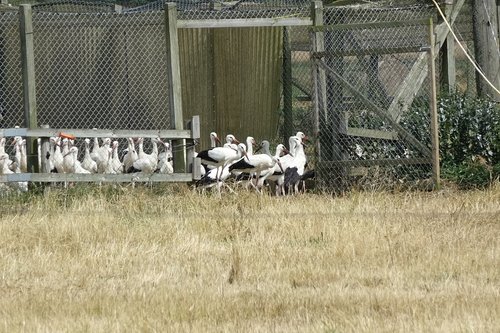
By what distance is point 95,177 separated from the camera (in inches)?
559

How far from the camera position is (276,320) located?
7.51 m

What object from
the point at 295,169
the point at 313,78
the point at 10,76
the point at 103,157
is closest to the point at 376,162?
the point at 313,78

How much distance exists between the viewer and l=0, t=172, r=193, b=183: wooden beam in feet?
45.6

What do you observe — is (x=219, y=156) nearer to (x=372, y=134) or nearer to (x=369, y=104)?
(x=372, y=134)

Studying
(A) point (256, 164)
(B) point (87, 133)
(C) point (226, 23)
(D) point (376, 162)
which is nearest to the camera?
(B) point (87, 133)

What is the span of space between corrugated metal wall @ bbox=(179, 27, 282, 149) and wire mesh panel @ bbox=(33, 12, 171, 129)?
20.4 inches

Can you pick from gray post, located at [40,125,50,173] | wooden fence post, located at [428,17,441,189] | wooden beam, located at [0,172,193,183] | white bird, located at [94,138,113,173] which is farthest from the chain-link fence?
wooden beam, located at [0,172,193,183]

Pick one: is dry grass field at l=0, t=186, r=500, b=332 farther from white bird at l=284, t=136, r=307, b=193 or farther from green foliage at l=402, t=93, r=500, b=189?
white bird at l=284, t=136, r=307, b=193

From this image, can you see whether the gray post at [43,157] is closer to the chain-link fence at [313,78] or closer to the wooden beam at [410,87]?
the chain-link fence at [313,78]

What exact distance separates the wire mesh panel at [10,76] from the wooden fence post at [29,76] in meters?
3.51

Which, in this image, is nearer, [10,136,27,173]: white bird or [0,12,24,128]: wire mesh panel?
[10,136,27,173]: white bird

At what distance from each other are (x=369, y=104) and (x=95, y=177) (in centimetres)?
362

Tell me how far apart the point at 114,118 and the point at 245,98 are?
2057 millimetres

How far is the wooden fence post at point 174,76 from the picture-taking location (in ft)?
47.3
